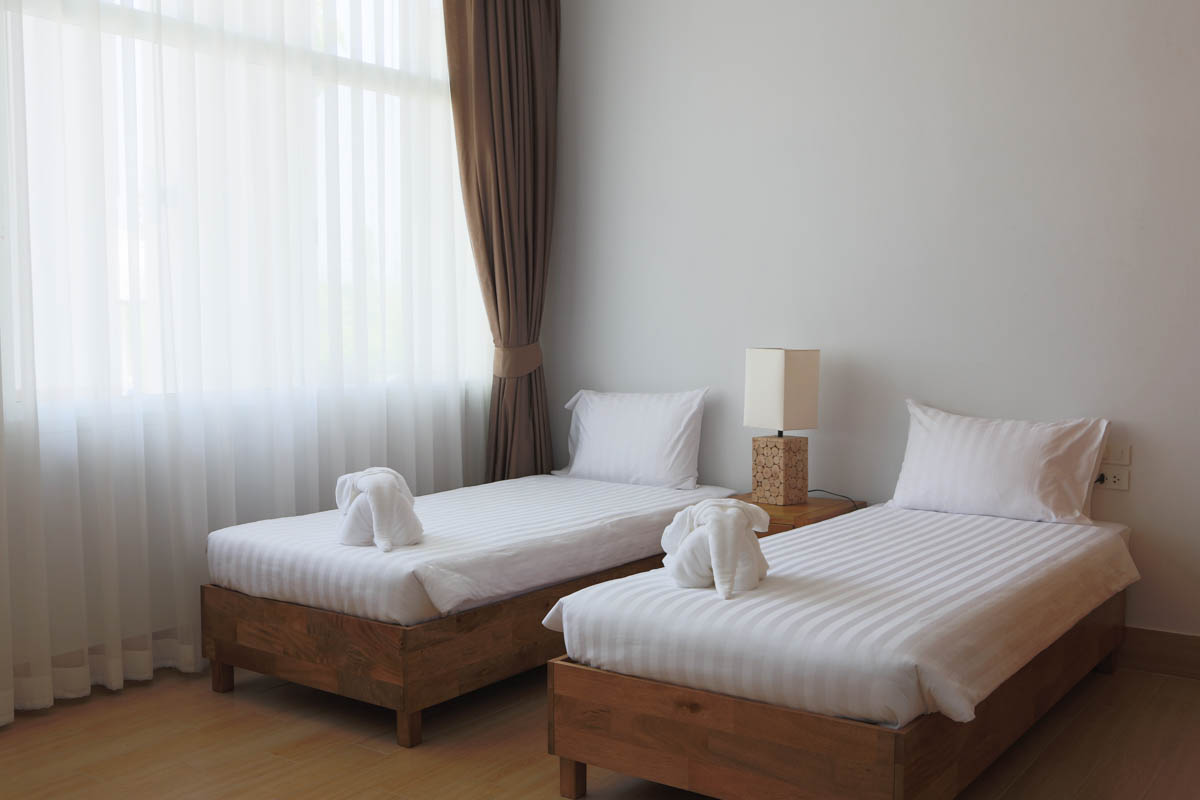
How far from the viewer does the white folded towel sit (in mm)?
2338

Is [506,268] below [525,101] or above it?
below

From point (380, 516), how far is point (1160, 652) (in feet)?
8.33

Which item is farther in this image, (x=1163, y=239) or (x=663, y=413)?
(x=663, y=413)

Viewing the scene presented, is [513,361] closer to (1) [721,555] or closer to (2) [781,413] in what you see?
(2) [781,413]

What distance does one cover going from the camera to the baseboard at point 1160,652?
3.23 metres

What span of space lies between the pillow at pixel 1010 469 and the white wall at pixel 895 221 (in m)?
0.15

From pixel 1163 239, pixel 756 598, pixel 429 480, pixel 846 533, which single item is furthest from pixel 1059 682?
pixel 429 480

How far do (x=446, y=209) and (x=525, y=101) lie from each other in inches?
25.4

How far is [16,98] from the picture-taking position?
2953mm

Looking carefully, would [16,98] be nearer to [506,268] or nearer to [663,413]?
[506,268]

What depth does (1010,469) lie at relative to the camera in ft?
10.9

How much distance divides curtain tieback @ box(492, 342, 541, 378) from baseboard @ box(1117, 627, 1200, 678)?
8.55ft

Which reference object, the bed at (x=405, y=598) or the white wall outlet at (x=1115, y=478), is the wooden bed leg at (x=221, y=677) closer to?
the bed at (x=405, y=598)

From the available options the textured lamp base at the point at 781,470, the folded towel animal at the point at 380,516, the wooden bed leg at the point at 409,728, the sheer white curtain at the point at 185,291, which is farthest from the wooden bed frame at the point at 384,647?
the textured lamp base at the point at 781,470
